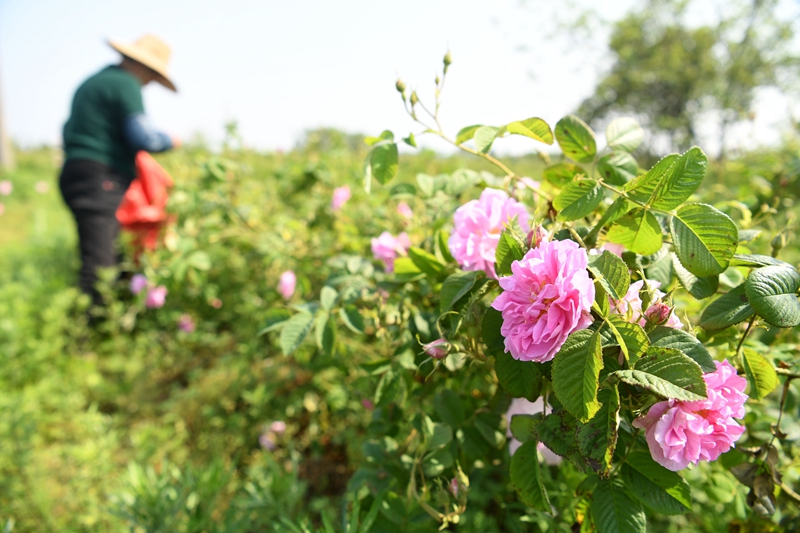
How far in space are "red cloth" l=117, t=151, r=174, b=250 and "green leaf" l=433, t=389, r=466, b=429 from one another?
2.85 m

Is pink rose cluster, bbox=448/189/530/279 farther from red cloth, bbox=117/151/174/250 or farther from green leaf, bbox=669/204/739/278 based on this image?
red cloth, bbox=117/151/174/250

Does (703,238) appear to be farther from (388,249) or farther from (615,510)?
(388,249)

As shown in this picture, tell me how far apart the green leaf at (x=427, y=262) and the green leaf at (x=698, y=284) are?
392mm

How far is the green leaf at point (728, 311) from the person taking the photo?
0.64 meters

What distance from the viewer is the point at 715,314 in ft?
2.18

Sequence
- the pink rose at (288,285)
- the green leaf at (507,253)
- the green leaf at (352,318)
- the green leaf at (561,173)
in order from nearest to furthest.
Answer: the green leaf at (507,253), the green leaf at (561,173), the green leaf at (352,318), the pink rose at (288,285)

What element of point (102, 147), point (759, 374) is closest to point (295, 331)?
point (759, 374)

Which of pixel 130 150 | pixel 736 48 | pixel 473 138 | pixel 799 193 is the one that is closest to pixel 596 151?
pixel 473 138

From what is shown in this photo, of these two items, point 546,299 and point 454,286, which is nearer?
point 546,299

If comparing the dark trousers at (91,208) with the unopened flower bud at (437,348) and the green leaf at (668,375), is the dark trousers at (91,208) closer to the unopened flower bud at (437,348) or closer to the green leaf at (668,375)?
the unopened flower bud at (437,348)

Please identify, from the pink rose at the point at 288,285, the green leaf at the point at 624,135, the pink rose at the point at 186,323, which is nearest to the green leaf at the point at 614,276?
the green leaf at the point at 624,135

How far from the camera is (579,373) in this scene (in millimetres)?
550

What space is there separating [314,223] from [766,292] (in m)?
1.76

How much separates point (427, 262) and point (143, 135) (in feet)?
9.63
